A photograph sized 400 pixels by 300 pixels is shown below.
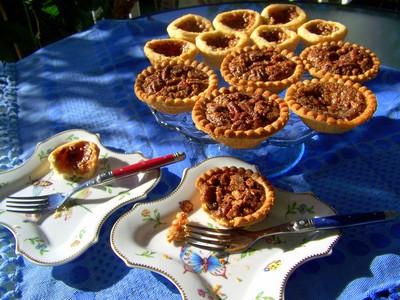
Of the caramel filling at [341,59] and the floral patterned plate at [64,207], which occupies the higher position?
the caramel filling at [341,59]

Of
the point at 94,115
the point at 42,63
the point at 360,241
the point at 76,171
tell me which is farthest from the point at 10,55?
the point at 360,241

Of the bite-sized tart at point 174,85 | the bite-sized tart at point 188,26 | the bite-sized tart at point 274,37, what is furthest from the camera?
the bite-sized tart at point 188,26

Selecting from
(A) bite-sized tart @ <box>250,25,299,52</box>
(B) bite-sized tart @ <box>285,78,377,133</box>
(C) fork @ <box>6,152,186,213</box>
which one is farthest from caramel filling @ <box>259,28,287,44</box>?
(C) fork @ <box>6,152,186,213</box>

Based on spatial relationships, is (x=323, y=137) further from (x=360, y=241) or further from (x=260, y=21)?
(x=260, y=21)

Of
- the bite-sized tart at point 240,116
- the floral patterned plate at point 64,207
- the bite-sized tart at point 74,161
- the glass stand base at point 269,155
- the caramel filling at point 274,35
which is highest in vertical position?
the caramel filling at point 274,35

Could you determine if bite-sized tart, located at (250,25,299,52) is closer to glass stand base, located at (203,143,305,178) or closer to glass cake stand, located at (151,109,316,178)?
glass cake stand, located at (151,109,316,178)

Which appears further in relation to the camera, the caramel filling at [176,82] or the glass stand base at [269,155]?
the caramel filling at [176,82]

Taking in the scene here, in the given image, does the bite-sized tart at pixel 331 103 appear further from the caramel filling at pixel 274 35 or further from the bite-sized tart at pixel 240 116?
the caramel filling at pixel 274 35

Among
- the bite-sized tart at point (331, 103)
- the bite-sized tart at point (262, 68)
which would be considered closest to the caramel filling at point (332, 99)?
the bite-sized tart at point (331, 103)
